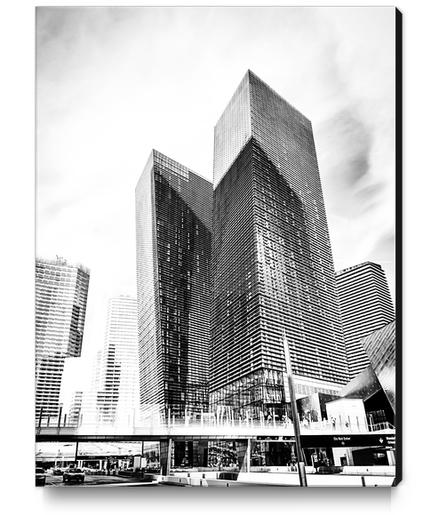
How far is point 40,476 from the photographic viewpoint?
3092 mm

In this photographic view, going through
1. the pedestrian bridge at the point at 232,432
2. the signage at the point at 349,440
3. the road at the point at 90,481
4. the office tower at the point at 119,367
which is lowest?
the road at the point at 90,481

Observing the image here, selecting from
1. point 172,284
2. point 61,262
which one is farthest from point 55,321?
point 172,284

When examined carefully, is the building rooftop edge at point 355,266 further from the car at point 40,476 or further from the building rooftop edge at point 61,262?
the car at point 40,476

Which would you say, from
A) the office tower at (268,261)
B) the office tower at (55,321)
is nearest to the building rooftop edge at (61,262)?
the office tower at (55,321)

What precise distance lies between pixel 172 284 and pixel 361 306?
4.10ft

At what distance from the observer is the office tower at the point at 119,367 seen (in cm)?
323

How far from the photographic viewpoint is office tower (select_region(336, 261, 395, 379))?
3334mm

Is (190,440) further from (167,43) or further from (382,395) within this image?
(167,43)

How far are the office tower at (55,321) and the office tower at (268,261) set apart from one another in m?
0.89

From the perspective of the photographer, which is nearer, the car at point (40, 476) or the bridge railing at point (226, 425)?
the car at point (40, 476)

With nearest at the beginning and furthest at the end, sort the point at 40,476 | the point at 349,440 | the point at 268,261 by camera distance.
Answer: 1. the point at 40,476
2. the point at 349,440
3. the point at 268,261

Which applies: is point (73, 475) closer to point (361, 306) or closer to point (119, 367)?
point (119, 367)

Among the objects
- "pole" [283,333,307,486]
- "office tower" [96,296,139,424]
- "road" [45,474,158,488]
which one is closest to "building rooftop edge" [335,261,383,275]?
"pole" [283,333,307,486]
